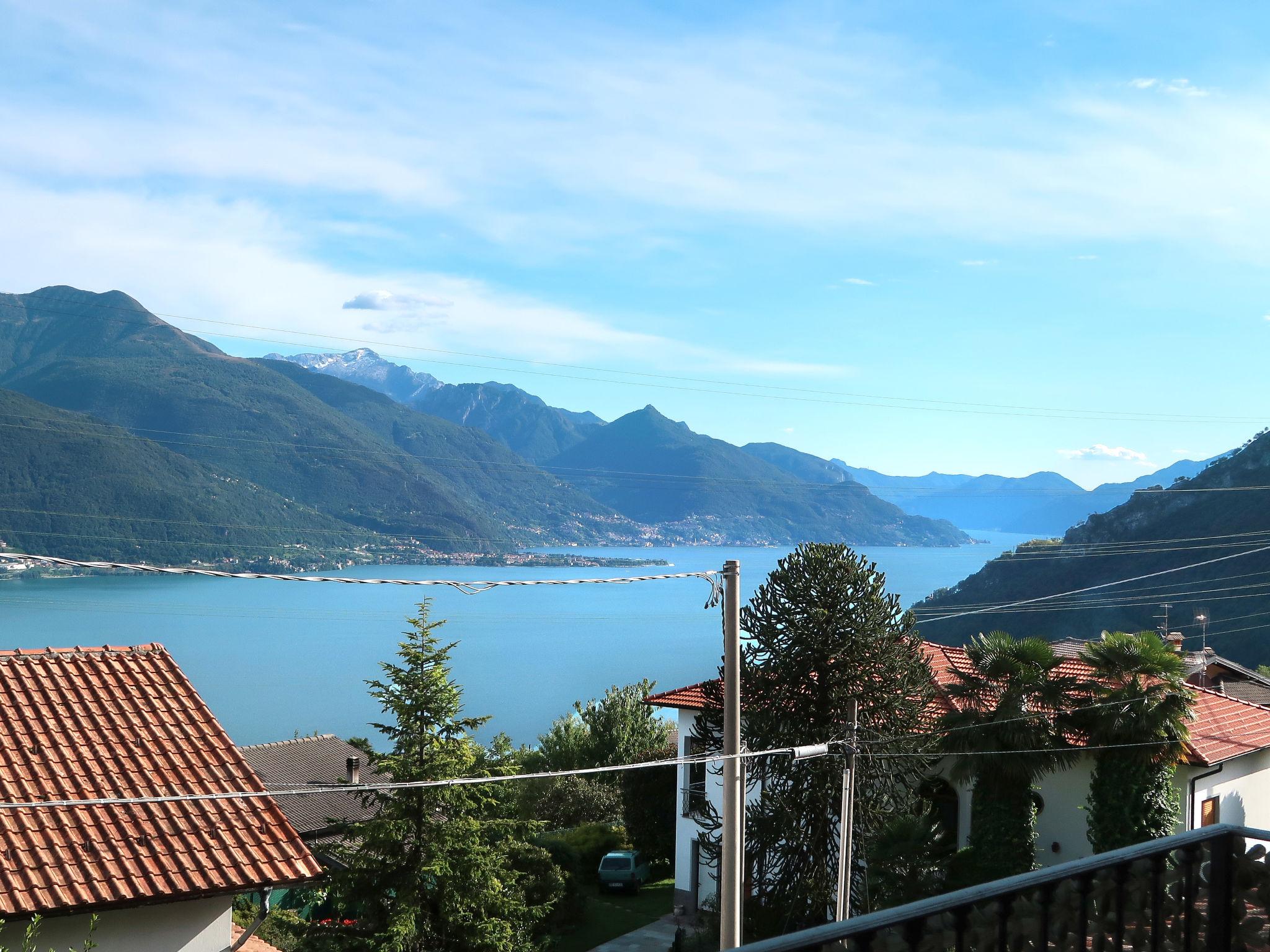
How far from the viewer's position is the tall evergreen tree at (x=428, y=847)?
15.9m

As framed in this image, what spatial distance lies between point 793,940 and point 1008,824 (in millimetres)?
19571

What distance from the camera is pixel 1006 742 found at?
65.9 ft

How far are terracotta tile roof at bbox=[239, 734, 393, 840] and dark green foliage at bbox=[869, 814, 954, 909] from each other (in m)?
15.6

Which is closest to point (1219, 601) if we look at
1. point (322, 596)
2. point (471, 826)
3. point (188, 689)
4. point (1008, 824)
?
point (1008, 824)

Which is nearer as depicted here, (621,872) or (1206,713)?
(1206,713)

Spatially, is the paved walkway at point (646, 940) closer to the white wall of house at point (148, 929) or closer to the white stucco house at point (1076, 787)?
the white stucco house at point (1076, 787)

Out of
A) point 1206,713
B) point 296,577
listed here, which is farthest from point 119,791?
point 1206,713

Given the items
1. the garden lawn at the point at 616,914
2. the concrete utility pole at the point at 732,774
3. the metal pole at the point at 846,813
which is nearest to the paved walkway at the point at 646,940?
the garden lawn at the point at 616,914

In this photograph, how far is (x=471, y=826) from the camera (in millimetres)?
16094

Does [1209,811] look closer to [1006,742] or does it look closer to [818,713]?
[1006,742]

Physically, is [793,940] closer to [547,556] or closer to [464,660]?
[464,660]

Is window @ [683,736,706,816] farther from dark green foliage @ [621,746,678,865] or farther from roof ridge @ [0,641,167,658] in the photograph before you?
roof ridge @ [0,641,167,658]

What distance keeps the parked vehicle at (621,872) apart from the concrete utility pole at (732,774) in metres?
17.4

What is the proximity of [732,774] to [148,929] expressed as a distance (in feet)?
20.8
